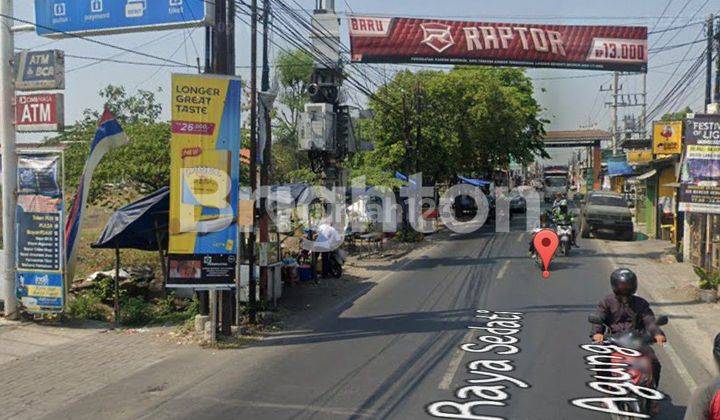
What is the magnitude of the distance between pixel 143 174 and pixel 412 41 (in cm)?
900

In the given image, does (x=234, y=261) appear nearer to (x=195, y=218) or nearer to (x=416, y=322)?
(x=195, y=218)

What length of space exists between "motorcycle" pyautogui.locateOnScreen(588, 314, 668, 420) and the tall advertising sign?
34.1 feet

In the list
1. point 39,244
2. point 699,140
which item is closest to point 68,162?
point 39,244

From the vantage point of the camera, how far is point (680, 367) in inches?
340

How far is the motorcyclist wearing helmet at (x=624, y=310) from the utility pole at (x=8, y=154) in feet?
32.0

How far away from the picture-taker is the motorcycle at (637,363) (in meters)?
5.83

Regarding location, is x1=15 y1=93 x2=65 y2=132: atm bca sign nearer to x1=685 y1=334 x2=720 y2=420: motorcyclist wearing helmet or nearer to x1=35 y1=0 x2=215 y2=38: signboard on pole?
x1=35 y1=0 x2=215 y2=38: signboard on pole

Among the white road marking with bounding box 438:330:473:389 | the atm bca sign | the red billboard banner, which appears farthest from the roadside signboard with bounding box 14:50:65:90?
the red billboard banner

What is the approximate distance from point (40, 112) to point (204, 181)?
348 centimetres

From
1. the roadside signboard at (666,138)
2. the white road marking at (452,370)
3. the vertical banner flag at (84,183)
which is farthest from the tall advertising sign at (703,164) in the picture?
the vertical banner flag at (84,183)

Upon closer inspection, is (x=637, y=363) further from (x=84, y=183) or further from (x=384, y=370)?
(x=84, y=183)

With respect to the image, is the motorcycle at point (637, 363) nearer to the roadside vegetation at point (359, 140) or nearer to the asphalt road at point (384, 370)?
the asphalt road at point (384, 370)

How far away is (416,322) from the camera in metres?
11.7

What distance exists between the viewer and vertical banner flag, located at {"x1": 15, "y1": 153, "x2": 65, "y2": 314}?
452 inches
